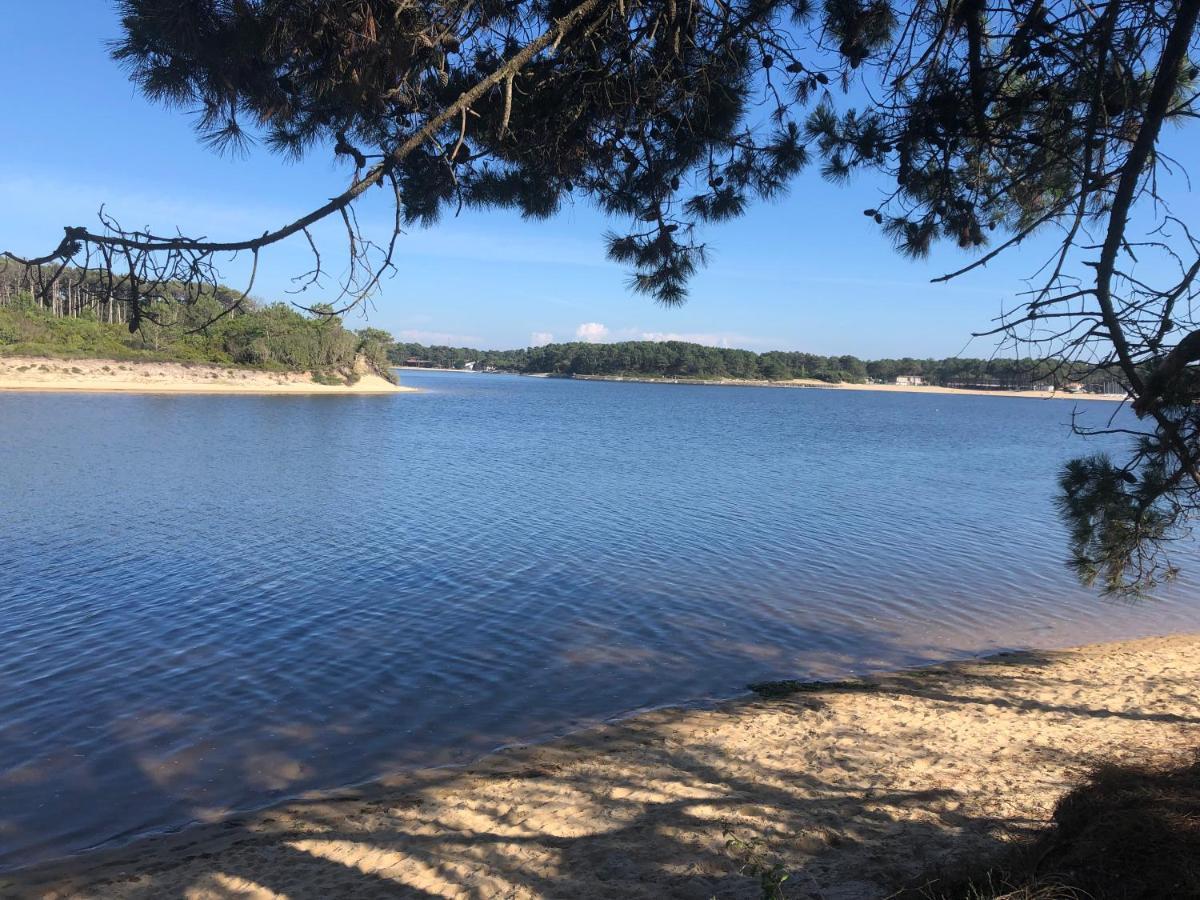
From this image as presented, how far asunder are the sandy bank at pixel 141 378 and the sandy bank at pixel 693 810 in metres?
61.0

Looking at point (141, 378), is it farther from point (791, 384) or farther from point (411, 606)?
point (791, 384)

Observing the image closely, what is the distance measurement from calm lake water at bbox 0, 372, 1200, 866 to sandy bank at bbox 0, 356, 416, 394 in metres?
38.5

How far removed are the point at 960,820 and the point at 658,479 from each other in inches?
747

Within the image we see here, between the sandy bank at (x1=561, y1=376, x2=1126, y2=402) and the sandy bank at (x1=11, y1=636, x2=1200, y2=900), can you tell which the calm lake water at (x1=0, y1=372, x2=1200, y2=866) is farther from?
the sandy bank at (x1=561, y1=376, x2=1126, y2=402)

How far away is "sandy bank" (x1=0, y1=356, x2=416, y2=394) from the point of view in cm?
5588

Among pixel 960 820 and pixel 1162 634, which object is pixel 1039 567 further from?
pixel 960 820

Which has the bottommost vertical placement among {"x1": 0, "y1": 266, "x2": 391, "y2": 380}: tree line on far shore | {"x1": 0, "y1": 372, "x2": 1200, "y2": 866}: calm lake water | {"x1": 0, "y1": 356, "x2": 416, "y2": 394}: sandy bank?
{"x1": 0, "y1": 372, "x2": 1200, "y2": 866}: calm lake water

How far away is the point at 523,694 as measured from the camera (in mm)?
7535

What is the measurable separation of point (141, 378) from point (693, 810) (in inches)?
2676

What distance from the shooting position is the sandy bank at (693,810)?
4.27 m

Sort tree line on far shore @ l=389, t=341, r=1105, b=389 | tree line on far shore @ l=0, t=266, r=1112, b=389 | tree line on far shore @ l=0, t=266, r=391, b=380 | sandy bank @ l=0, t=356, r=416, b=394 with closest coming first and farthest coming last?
tree line on far shore @ l=0, t=266, r=1112, b=389 < sandy bank @ l=0, t=356, r=416, b=394 < tree line on far shore @ l=0, t=266, r=391, b=380 < tree line on far shore @ l=389, t=341, r=1105, b=389

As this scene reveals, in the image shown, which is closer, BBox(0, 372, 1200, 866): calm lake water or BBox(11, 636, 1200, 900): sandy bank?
BBox(11, 636, 1200, 900): sandy bank

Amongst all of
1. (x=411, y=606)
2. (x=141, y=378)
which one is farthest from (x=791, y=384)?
(x=411, y=606)

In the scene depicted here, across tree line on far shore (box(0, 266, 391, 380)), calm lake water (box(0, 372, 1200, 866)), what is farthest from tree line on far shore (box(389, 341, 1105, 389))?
calm lake water (box(0, 372, 1200, 866))
